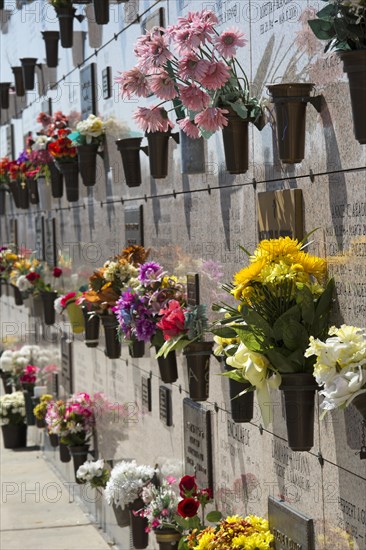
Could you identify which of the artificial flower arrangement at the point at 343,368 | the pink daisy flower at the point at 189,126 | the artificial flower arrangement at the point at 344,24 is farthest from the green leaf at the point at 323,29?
the pink daisy flower at the point at 189,126

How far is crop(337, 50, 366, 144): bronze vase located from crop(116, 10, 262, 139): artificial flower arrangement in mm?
1070

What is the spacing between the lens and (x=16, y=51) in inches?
478

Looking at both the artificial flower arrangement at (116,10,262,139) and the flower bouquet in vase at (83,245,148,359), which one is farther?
the flower bouquet in vase at (83,245,148,359)

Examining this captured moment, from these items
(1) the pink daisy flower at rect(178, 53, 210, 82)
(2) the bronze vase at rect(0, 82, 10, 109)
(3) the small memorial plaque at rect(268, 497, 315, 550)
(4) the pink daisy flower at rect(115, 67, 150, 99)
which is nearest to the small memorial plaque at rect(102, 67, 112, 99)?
(4) the pink daisy flower at rect(115, 67, 150, 99)

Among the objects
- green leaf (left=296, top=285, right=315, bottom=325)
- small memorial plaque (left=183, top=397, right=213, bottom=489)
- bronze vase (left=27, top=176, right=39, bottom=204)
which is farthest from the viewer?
bronze vase (left=27, top=176, right=39, bottom=204)

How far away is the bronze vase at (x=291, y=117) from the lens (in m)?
4.00

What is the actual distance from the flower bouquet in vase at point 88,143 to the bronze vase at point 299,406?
13.9ft

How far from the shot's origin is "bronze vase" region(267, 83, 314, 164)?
400cm

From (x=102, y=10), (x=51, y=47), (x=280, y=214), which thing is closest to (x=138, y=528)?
(x=280, y=214)

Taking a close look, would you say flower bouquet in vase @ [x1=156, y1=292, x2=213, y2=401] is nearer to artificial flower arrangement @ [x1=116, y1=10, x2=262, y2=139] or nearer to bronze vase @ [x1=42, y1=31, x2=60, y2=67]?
artificial flower arrangement @ [x1=116, y1=10, x2=262, y2=139]

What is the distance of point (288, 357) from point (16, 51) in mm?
9060

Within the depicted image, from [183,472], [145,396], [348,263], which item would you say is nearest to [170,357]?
[183,472]

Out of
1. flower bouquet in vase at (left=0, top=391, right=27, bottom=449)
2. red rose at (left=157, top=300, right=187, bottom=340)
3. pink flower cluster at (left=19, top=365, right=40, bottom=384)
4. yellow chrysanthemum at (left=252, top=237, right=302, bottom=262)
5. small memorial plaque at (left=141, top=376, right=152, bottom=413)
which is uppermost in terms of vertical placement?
yellow chrysanthemum at (left=252, top=237, right=302, bottom=262)

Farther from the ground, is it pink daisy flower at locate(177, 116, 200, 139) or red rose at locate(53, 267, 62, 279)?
pink daisy flower at locate(177, 116, 200, 139)
